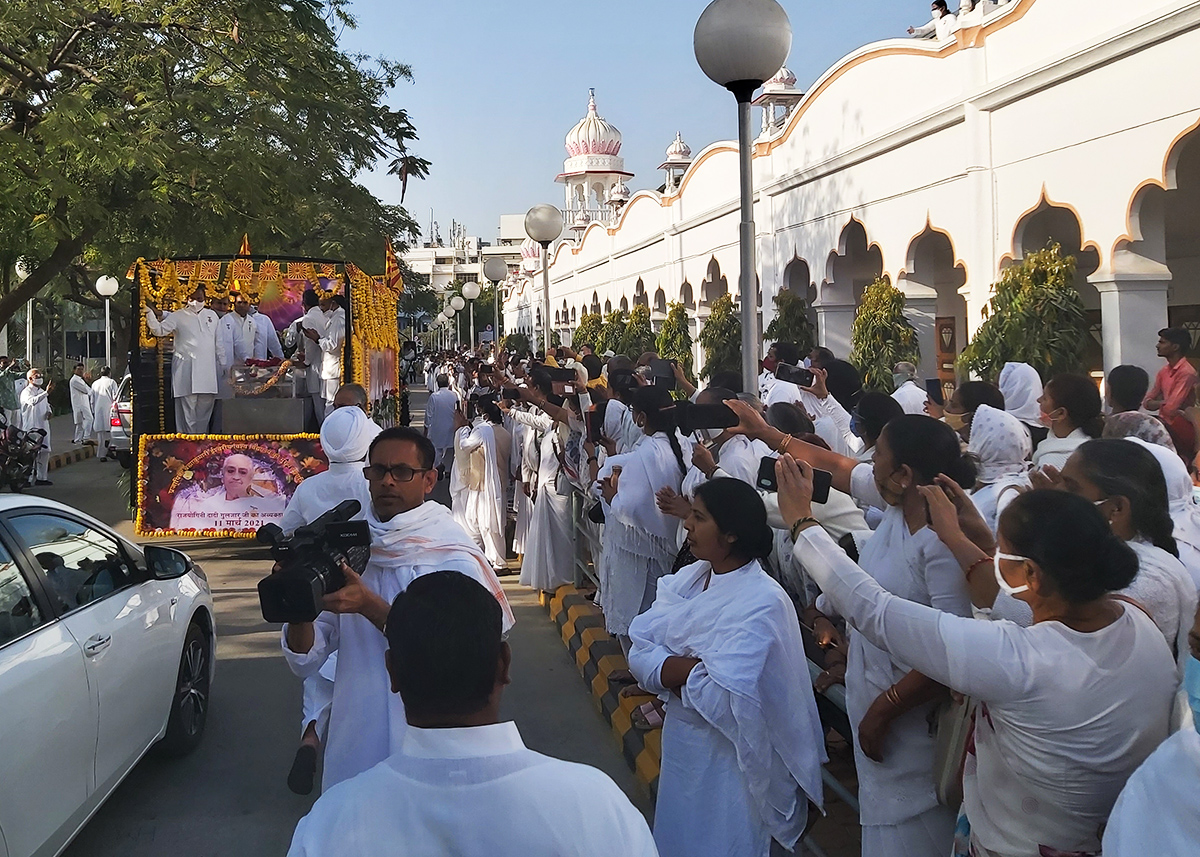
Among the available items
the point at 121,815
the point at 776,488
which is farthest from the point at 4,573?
the point at 776,488

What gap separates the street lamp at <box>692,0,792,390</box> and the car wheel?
3.22m

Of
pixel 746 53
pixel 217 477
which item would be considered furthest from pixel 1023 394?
pixel 217 477

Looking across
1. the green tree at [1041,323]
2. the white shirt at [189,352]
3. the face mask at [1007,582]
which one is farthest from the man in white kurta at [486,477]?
the face mask at [1007,582]

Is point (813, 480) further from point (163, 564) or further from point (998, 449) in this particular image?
point (163, 564)

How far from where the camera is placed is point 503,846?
150cm

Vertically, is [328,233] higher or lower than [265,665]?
higher

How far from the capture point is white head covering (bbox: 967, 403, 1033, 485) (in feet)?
13.5

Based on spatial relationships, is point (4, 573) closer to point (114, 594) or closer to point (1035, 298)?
point (114, 594)

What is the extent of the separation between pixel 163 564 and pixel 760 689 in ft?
10.1

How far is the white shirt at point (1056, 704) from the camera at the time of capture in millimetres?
2168

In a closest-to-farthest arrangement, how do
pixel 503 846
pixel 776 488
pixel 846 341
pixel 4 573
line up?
pixel 503 846, pixel 776 488, pixel 4 573, pixel 846 341

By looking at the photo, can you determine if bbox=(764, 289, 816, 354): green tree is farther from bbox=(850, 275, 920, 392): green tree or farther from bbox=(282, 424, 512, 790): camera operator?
bbox=(282, 424, 512, 790): camera operator

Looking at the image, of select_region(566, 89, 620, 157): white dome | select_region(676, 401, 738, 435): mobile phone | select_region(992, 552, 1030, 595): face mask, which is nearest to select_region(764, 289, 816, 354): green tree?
select_region(676, 401, 738, 435): mobile phone

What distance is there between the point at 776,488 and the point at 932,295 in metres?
12.2
